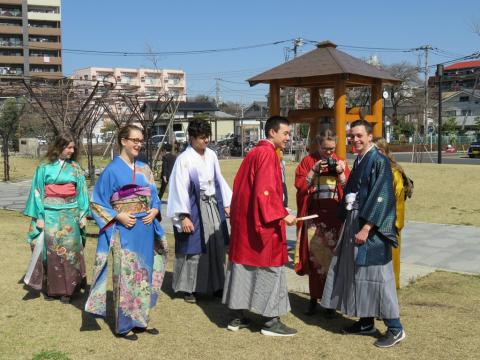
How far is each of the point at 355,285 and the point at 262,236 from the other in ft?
2.64

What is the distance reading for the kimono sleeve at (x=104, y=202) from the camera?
4.11 meters

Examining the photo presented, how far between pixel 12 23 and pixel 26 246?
6462cm

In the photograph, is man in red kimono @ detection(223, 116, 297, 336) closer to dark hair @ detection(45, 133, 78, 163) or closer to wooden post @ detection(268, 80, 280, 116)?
dark hair @ detection(45, 133, 78, 163)

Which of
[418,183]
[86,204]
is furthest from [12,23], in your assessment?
[86,204]

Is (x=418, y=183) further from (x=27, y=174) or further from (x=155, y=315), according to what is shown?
(x=27, y=174)

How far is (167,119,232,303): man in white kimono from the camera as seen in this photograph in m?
5.11

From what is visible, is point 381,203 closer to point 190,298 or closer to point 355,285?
point 355,285

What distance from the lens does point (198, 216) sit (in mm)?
5219

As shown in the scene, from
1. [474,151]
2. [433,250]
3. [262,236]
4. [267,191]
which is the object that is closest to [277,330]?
[262,236]

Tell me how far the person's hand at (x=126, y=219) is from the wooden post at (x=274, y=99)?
3664 mm

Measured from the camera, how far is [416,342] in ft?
13.5

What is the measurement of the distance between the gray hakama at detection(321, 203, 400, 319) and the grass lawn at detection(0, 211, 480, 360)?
0.26 m

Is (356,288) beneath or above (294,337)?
above

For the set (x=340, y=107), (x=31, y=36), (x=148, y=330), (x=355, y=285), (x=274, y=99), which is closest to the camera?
(x=355, y=285)
